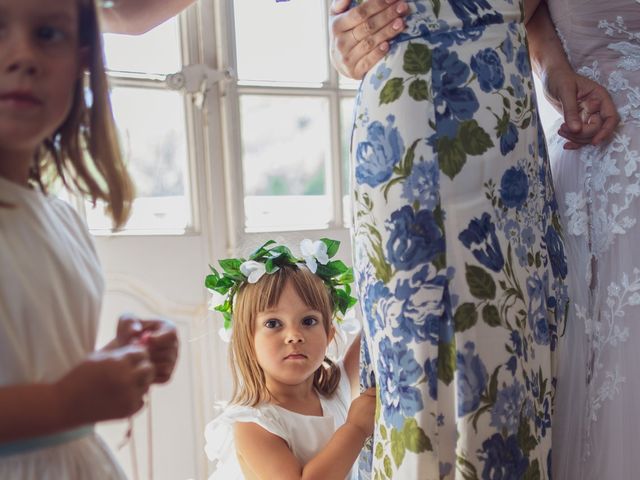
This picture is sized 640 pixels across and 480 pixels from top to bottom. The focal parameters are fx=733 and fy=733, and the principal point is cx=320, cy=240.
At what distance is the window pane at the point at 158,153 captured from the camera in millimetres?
1645

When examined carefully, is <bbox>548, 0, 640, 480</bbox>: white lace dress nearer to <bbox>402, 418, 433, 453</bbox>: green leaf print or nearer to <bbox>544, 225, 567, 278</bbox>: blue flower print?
<bbox>544, 225, 567, 278</bbox>: blue flower print

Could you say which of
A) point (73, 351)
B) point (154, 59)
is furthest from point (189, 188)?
point (73, 351)

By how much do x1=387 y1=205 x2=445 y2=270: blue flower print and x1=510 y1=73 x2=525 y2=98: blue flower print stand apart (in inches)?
7.8

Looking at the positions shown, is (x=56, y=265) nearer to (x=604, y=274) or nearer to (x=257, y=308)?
(x=604, y=274)

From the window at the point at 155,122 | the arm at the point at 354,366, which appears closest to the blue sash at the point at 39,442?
the arm at the point at 354,366

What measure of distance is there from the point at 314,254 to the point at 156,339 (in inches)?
38.7

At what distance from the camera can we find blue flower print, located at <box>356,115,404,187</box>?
2.93 feet

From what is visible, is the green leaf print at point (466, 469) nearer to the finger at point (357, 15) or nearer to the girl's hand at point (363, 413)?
the girl's hand at point (363, 413)

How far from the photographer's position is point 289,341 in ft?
4.50

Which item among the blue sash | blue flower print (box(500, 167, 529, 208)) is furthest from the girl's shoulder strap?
the blue sash

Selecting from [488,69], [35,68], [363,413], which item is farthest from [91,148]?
[363,413]

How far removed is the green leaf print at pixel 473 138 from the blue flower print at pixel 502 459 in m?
0.35

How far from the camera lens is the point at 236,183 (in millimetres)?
1782

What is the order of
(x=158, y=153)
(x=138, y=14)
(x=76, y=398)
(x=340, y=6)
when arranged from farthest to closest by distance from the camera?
(x=158, y=153) → (x=340, y=6) → (x=138, y=14) → (x=76, y=398)
